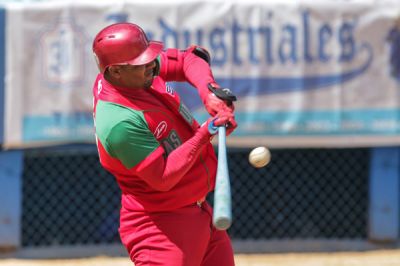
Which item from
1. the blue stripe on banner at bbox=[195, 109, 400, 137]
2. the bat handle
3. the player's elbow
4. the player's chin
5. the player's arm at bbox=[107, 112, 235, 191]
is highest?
the player's chin

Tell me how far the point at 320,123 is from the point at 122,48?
298cm

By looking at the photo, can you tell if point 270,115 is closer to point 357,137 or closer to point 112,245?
point 357,137

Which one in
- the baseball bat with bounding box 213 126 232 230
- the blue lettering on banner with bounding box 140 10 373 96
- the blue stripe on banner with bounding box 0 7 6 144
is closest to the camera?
the baseball bat with bounding box 213 126 232 230

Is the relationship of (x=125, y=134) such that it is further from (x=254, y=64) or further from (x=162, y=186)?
(x=254, y=64)

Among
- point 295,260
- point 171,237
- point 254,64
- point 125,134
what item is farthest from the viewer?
point 295,260

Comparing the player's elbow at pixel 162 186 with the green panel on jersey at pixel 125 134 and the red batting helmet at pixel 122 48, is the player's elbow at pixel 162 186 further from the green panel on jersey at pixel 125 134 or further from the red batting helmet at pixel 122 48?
the red batting helmet at pixel 122 48

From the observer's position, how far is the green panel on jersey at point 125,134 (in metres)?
3.01

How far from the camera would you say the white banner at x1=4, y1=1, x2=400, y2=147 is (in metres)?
5.61

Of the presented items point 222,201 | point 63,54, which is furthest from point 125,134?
point 63,54

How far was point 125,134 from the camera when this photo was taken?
301 cm

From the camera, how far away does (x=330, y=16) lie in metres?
5.77

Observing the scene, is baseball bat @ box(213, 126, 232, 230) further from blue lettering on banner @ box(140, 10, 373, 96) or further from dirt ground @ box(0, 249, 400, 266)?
dirt ground @ box(0, 249, 400, 266)

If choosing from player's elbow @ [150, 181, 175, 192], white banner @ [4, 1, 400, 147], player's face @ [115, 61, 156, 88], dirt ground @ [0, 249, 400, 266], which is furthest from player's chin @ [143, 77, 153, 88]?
dirt ground @ [0, 249, 400, 266]

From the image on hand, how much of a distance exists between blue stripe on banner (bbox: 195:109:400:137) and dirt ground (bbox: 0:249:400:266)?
87 centimetres
